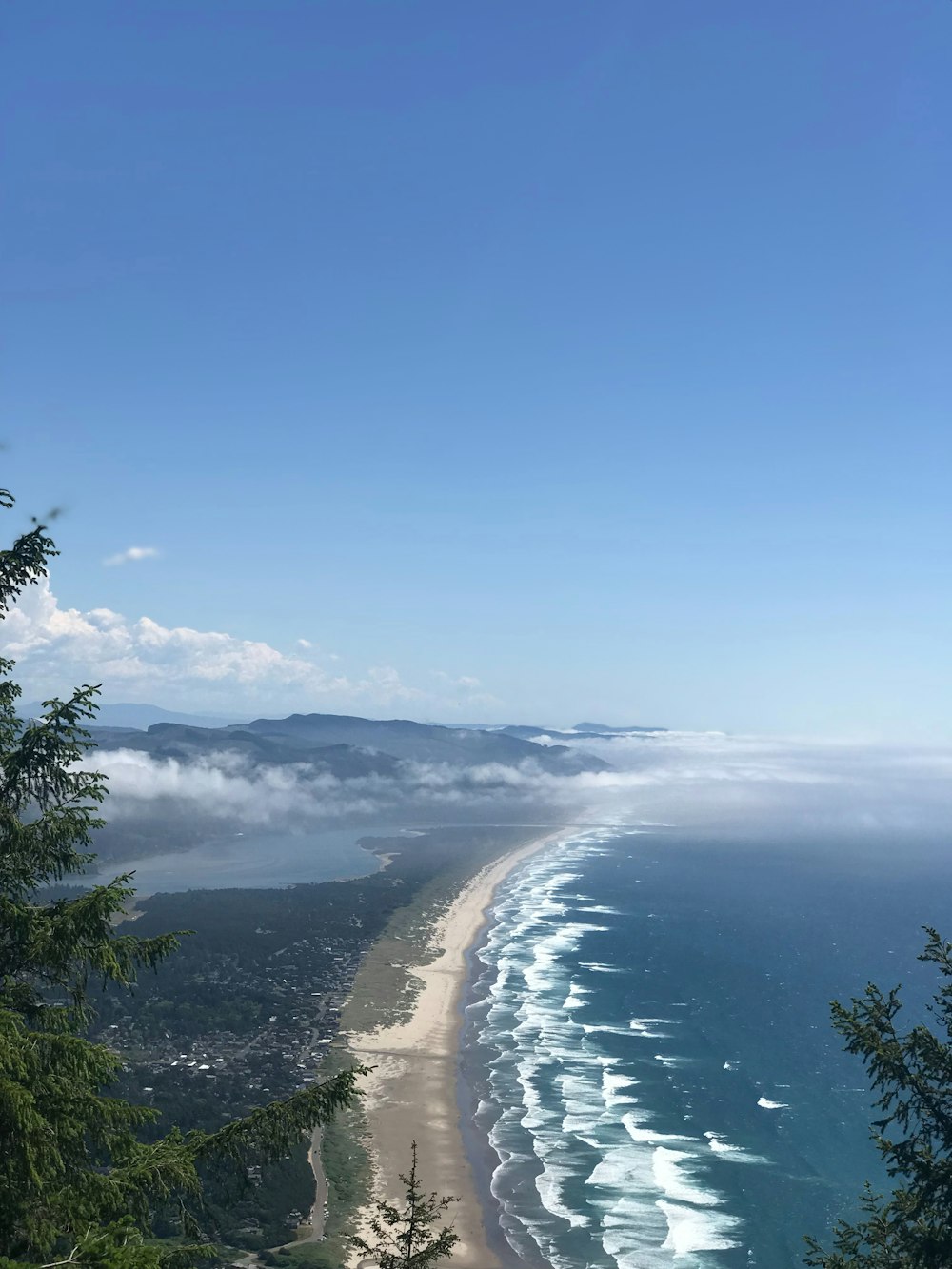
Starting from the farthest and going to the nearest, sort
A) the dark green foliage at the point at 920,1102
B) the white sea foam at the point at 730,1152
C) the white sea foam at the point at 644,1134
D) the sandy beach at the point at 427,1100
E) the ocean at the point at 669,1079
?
the white sea foam at the point at 644,1134, the white sea foam at the point at 730,1152, the sandy beach at the point at 427,1100, the ocean at the point at 669,1079, the dark green foliage at the point at 920,1102

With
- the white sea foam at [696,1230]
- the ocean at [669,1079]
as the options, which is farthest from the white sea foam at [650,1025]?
the white sea foam at [696,1230]

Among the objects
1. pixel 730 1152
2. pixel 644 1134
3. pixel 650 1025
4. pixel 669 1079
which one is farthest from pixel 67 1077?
pixel 650 1025

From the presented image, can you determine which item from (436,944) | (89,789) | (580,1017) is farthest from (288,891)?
(89,789)

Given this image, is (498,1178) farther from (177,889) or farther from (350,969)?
(177,889)

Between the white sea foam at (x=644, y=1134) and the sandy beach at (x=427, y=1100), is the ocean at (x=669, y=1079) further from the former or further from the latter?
the sandy beach at (x=427, y=1100)

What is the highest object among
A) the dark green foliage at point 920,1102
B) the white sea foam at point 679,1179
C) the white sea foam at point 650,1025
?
the dark green foliage at point 920,1102

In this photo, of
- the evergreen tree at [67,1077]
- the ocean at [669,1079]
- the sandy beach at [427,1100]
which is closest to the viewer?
the evergreen tree at [67,1077]
